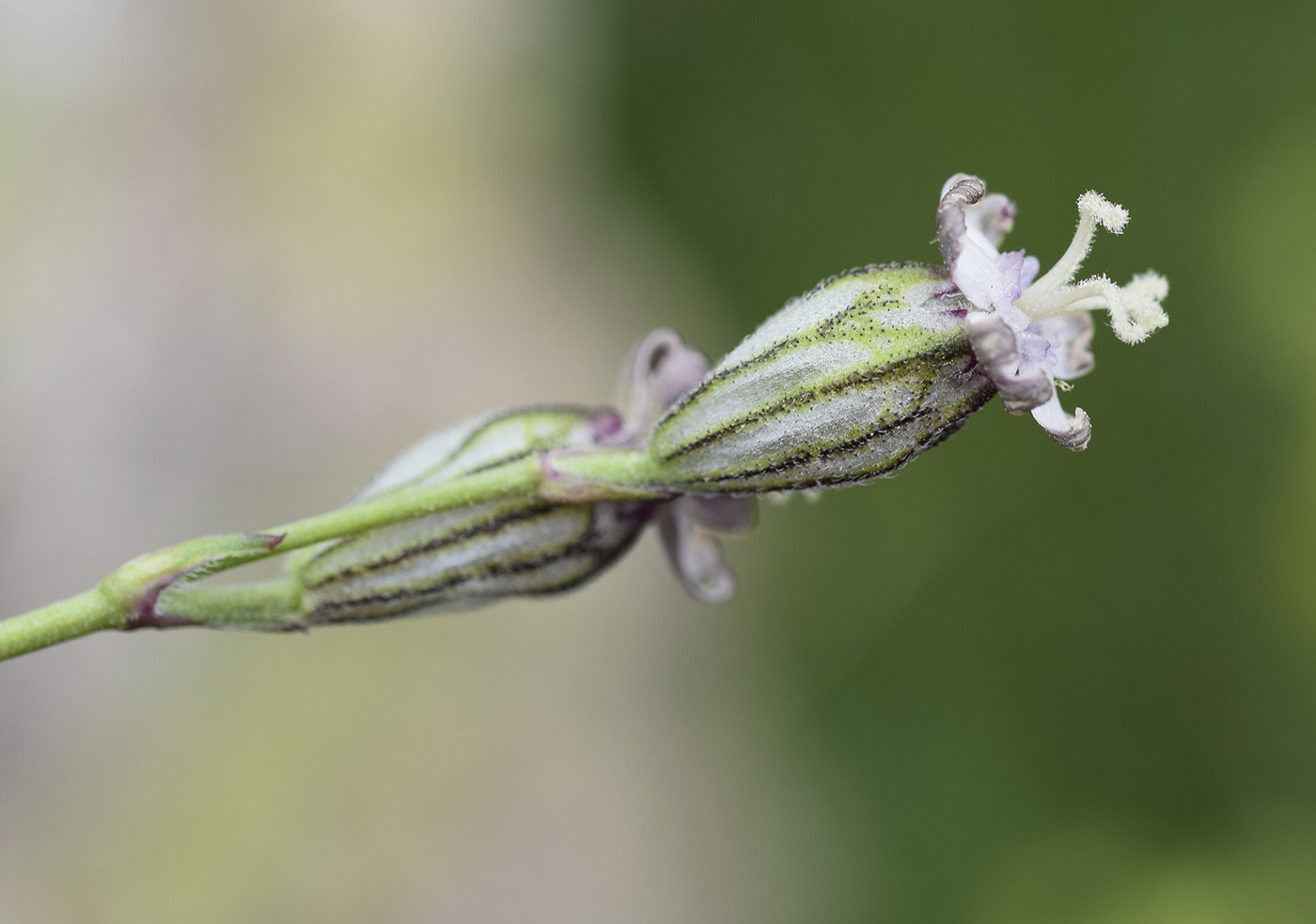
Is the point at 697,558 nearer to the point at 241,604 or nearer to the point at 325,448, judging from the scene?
the point at 241,604

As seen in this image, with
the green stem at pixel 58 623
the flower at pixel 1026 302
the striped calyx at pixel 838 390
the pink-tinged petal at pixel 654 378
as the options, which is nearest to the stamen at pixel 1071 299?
the flower at pixel 1026 302

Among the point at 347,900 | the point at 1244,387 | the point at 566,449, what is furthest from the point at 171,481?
the point at 1244,387

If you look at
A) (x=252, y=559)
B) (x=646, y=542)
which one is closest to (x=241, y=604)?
(x=252, y=559)

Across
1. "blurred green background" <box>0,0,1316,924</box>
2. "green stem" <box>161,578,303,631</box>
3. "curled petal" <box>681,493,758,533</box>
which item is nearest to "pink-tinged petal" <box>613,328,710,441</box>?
"curled petal" <box>681,493,758,533</box>

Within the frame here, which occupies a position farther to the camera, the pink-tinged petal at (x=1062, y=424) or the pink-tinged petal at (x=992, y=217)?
the pink-tinged petal at (x=992, y=217)

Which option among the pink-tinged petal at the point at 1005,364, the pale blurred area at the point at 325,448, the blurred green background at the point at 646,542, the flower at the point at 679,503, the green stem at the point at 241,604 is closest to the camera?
the pink-tinged petal at the point at 1005,364

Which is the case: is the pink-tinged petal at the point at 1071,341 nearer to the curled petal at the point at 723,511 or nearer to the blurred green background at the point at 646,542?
the curled petal at the point at 723,511

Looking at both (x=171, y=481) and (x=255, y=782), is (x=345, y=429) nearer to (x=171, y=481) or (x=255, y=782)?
(x=171, y=481)

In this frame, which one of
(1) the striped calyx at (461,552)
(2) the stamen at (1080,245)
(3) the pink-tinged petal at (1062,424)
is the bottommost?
(3) the pink-tinged petal at (1062,424)
